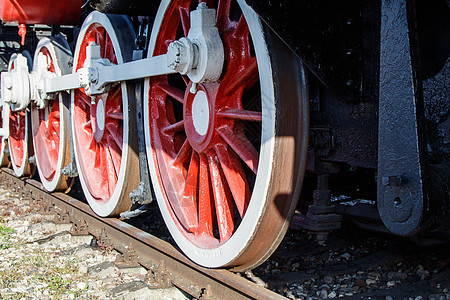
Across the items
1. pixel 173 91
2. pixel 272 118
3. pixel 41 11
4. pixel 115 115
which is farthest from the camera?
pixel 41 11

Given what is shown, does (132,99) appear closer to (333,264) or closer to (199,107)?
(199,107)

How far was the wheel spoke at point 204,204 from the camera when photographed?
2826 millimetres

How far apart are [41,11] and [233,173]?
10.7 ft

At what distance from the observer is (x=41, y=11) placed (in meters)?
4.95

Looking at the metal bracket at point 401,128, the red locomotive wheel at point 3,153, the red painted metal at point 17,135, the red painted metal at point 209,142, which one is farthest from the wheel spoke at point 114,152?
the red locomotive wheel at point 3,153

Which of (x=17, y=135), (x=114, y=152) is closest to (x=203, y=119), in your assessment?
(x=114, y=152)

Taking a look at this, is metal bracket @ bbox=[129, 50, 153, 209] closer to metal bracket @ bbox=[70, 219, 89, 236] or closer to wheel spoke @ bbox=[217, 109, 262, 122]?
metal bracket @ bbox=[70, 219, 89, 236]

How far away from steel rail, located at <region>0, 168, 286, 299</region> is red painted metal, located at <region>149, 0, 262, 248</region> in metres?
0.17

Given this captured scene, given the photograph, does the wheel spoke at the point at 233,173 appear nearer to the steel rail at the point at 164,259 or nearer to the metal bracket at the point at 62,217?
the steel rail at the point at 164,259

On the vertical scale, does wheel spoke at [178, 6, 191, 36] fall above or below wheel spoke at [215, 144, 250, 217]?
above

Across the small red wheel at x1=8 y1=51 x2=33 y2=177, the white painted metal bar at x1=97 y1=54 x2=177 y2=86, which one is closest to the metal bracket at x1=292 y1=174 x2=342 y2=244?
the white painted metal bar at x1=97 y1=54 x2=177 y2=86

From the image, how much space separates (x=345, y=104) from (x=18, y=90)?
414 centimetres

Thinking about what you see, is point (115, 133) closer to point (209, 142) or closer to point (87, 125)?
point (87, 125)

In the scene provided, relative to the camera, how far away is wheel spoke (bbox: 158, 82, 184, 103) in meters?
3.01
